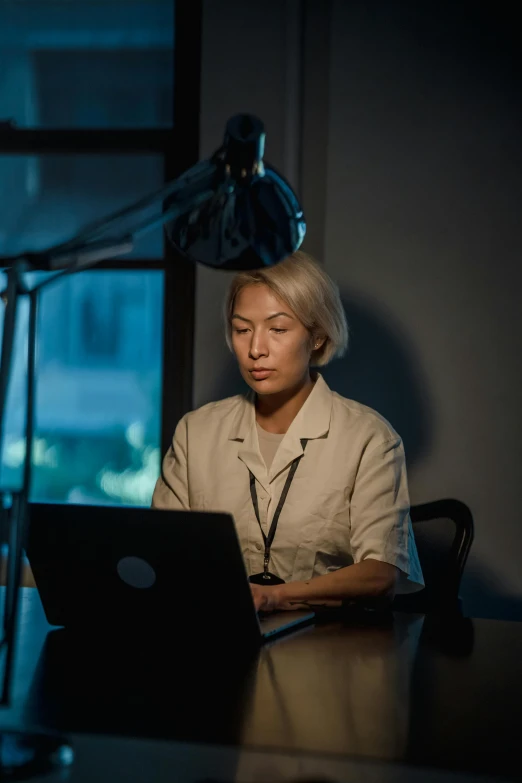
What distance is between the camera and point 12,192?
3.10 meters

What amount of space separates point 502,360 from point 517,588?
71cm

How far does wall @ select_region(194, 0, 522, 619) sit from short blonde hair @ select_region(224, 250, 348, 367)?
0.57 meters

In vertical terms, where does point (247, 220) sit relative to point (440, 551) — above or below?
above

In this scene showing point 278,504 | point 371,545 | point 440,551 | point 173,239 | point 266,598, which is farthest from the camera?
point 440,551

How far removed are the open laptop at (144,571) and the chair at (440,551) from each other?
721 mm

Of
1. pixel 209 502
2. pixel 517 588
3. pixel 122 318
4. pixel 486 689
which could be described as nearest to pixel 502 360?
pixel 517 588

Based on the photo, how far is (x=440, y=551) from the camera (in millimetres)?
2154

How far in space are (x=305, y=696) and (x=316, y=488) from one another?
0.93 metres

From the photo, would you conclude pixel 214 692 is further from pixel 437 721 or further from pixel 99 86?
pixel 99 86

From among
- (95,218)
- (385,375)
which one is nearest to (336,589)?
(385,375)

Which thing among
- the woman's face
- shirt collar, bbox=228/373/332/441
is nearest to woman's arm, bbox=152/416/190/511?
shirt collar, bbox=228/373/332/441

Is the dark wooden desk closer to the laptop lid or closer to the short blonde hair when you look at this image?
the laptop lid

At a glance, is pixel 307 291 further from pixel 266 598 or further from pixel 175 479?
pixel 266 598

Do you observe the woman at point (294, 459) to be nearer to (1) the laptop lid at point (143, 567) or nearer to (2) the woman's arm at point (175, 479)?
(2) the woman's arm at point (175, 479)
